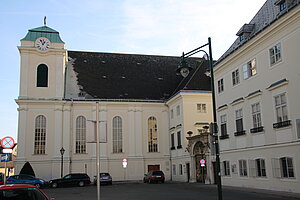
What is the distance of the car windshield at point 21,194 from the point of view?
8.62 meters

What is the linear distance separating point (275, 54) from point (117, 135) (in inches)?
1055

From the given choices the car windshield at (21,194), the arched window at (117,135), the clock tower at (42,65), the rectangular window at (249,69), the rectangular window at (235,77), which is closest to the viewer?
the car windshield at (21,194)

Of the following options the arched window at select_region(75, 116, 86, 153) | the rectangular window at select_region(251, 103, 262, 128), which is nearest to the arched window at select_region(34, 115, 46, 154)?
the arched window at select_region(75, 116, 86, 153)

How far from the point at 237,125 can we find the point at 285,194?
312 inches

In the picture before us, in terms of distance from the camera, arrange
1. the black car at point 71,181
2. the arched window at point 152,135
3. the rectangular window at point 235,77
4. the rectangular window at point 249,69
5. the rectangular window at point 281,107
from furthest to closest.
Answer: the arched window at point 152,135, the black car at point 71,181, the rectangular window at point 235,77, the rectangular window at point 249,69, the rectangular window at point 281,107

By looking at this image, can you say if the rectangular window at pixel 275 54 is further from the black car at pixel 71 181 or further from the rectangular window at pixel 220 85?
the black car at pixel 71 181

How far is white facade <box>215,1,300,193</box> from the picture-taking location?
19.4 metres

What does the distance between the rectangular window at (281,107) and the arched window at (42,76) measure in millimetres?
30505

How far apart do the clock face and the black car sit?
17.5m

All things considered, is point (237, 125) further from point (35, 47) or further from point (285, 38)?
point (35, 47)

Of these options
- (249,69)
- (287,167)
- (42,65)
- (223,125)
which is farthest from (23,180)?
(287,167)

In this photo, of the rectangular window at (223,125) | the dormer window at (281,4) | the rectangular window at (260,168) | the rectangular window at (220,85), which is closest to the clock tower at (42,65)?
the rectangular window at (220,85)

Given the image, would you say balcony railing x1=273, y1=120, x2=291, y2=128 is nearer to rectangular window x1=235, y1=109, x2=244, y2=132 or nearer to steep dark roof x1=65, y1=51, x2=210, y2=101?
rectangular window x1=235, y1=109, x2=244, y2=132

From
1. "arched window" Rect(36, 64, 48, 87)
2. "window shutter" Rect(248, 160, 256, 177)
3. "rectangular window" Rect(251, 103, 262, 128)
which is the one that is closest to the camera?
"rectangular window" Rect(251, 103, 262, 128)
